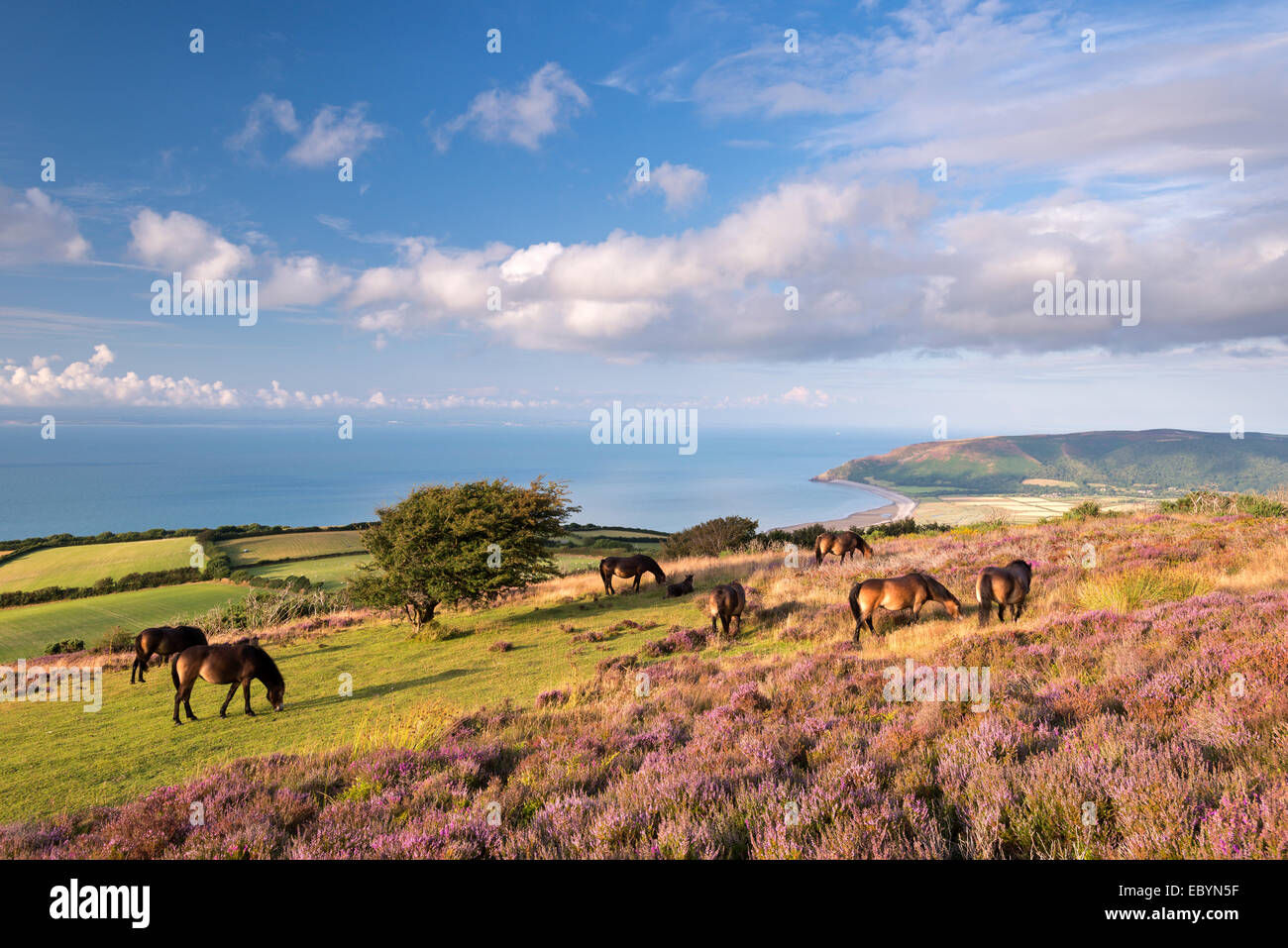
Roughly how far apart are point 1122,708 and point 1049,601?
24.7 ft

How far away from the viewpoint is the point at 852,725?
6.89 m

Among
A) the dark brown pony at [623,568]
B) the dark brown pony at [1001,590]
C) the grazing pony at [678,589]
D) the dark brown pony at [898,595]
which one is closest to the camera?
the dark brown pony at [1001,590]

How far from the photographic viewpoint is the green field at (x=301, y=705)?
8.71m

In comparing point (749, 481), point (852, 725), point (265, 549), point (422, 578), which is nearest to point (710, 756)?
point (852, 725)

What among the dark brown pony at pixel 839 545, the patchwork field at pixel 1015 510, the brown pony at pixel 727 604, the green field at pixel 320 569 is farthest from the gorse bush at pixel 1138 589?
the green field at pixel 320 569

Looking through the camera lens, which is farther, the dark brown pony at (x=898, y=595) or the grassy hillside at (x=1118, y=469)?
the grassy hillside at (x=1118, y=469)

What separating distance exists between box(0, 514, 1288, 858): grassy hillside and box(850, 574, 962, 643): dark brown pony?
0.55 meters

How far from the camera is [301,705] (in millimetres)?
12094

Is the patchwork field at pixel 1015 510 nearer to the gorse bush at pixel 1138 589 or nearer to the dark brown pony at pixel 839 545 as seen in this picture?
the dark brown pony at pixel 839 545

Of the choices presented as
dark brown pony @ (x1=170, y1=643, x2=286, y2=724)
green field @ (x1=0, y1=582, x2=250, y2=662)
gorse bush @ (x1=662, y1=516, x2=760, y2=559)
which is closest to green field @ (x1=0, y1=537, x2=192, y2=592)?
green field @ (x1=0, y1=582, x2=250, y2=662)

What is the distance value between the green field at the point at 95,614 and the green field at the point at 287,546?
13131 mm

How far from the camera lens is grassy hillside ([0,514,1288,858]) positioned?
13.6ft
